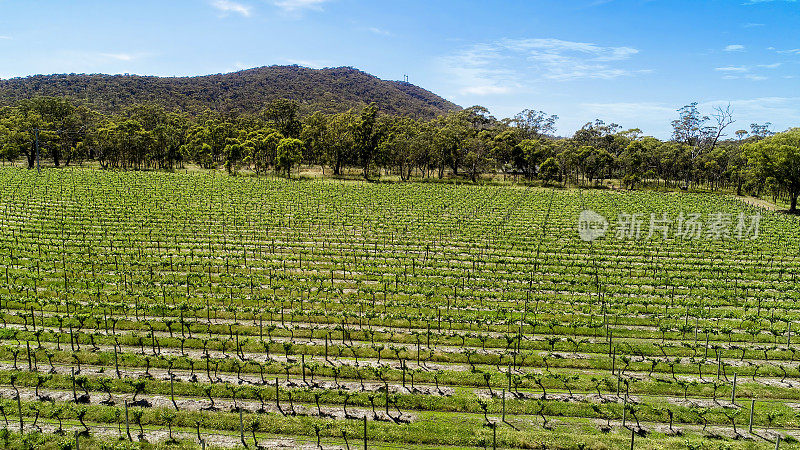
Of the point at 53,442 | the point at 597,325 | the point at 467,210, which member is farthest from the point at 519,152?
the point at 53,442

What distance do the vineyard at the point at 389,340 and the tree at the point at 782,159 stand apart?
2866cm

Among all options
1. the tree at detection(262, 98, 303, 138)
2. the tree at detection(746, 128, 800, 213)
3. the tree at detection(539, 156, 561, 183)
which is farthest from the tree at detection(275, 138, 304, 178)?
the tree at detection(746, 128, 800, 213)

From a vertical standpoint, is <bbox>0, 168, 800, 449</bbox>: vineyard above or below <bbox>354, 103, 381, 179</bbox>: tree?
below

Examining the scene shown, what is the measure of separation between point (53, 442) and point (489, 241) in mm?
32194

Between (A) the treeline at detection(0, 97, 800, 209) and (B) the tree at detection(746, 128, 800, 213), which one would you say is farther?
(A) the treeline at detection(0, 97, 800, 209)

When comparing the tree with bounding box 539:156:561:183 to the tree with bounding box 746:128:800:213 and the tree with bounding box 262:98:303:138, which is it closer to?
the tree with bounding box 746:128:800:213

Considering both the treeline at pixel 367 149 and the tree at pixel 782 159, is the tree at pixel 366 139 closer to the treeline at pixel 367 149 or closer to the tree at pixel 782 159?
the treeline at pixel 367 149

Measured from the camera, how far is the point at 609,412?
15414mm

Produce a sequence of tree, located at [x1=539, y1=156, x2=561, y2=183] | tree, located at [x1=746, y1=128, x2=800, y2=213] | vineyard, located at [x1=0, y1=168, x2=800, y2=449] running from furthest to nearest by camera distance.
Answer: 1. tree, located at [x1=539, y1=156, x2=561, y2=183]
2. tree, located at [x1=746, y1=128, x2=800, y2=213]
3. vineyard, located at [x1=0, y1=168, x2=800, y2=449]

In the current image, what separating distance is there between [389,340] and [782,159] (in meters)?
66.8

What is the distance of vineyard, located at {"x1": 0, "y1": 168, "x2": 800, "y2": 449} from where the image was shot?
1434cm

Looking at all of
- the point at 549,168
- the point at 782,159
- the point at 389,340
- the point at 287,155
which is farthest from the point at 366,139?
the point at 389,340

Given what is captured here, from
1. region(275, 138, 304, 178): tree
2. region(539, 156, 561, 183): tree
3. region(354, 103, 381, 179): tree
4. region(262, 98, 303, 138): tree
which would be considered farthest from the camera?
region(262, 98, 303, 138): tree

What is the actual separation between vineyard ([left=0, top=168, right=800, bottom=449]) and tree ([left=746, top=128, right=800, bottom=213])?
28659 mm
